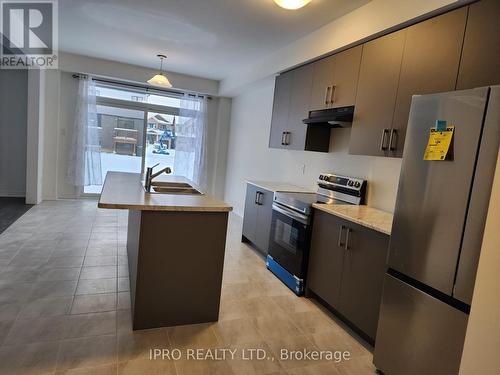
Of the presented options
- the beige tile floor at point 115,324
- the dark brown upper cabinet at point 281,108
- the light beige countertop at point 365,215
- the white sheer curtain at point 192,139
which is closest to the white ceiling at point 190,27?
the dark brown upper cabinet at point 281,108

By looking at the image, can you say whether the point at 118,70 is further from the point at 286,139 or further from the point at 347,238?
the point at 347,238

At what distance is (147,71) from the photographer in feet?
19.1

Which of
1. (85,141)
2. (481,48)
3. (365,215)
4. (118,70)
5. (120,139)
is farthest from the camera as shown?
(120,139)

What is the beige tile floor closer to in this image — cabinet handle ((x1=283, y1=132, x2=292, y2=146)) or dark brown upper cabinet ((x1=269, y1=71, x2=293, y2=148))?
cabinet handle ((x1=283, y1=132, x2=292, y2=146))

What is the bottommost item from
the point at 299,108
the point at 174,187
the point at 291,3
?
the point at 174,187

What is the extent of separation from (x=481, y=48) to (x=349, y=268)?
161 cm

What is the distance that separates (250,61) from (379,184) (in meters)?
2.85

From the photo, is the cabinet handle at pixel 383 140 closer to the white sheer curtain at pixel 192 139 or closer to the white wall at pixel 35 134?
the white sheer curtain at pixel 192 139

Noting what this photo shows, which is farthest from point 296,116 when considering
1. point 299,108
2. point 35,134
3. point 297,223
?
point 35,134

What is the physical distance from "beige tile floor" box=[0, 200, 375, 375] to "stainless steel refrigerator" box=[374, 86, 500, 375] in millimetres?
465

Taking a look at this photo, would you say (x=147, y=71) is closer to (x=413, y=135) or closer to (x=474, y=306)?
(x=413, y=135)

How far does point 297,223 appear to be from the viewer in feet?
9.77

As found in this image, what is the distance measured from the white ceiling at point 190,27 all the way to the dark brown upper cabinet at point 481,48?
109cm

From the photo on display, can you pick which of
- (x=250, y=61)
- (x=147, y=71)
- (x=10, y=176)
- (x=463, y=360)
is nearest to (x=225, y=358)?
(x=463, y=360)
